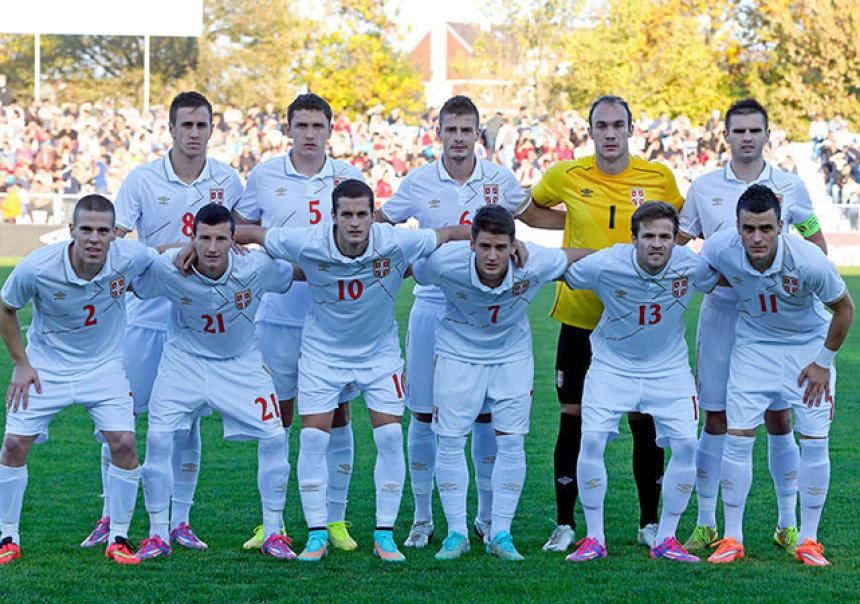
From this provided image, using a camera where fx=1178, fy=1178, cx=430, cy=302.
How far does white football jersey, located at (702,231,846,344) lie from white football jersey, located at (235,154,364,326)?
6.20 feet

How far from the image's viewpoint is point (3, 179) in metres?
24.1

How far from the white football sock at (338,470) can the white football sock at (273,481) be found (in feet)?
1.35

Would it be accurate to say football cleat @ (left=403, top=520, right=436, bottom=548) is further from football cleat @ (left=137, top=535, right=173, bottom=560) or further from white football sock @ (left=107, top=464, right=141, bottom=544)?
white football sock @ (left=107, top=464, right=141, bottom=544)

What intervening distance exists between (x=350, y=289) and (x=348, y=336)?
0.24 meters

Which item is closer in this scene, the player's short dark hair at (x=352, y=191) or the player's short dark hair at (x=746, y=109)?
the player's short dark hair at (x=352, y=191)

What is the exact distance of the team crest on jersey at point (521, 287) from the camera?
5530 mm

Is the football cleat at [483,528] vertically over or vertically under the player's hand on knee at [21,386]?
under

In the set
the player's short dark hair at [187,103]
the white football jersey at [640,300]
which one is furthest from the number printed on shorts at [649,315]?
the player's short dark hair at [187,103]

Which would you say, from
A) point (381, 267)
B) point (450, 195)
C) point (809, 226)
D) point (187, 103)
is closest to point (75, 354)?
point (187, 103)

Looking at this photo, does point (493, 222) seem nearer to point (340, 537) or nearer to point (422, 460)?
point (422, 460)

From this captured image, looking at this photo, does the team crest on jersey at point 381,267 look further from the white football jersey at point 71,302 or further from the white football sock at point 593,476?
Result: the white football sock at point 593,476

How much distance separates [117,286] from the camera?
5465mm

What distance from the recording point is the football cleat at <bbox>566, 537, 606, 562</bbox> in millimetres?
5484

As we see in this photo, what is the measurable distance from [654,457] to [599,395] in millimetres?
642
